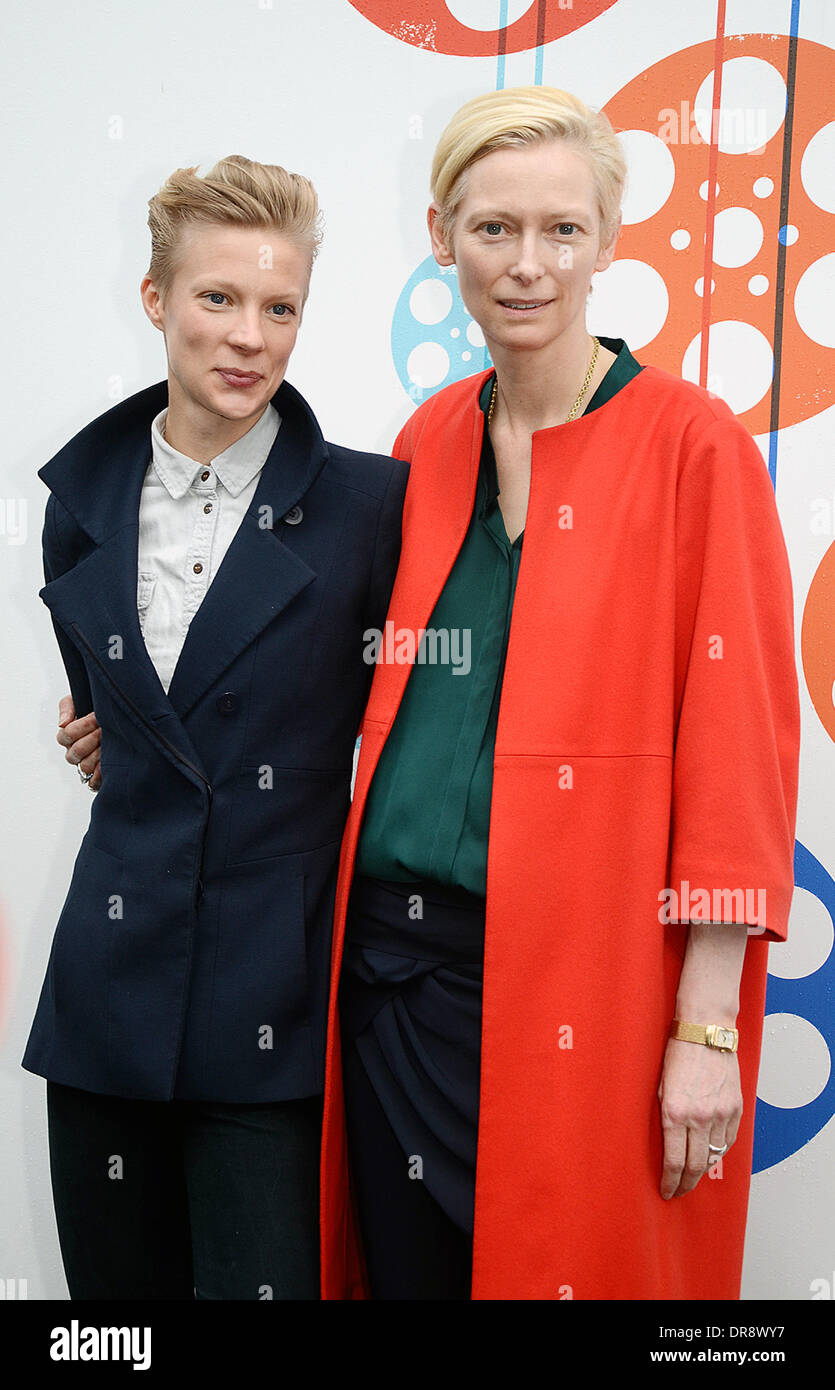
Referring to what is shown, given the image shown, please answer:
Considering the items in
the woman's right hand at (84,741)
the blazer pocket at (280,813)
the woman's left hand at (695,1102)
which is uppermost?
the woman's right hand at (84,741)

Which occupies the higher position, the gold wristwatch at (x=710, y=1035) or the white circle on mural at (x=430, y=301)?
the white circle on mural at (x=430, y=301)

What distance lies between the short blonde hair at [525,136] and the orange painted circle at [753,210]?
1.79 ft

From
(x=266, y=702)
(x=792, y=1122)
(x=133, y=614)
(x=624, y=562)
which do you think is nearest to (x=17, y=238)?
(x=133, y=614)

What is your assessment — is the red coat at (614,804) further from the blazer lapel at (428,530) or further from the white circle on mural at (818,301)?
the white circle on mural at (818,301)

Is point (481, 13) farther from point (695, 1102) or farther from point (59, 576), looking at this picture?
point (695, 1102)

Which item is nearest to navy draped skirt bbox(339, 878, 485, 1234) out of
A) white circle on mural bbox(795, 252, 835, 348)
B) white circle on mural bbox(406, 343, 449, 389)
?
white circle on mural bbox(406, 343, 449, 389)

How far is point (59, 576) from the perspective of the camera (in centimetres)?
140

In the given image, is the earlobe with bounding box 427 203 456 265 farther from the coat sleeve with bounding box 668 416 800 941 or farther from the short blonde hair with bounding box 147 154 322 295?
the coat sleeve with bounding box 668 416 800 941

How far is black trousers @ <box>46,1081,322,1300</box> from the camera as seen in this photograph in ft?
4.09

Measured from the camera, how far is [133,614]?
1.25 metres

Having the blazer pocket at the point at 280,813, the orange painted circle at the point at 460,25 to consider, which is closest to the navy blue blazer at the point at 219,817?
the blazer pocket at the point at 280,813

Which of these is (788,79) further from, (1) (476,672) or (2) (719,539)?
(1) (476,672)

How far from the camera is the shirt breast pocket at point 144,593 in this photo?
127 centimetres

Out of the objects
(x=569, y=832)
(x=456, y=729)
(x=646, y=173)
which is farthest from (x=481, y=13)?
(x=569, y=832)
